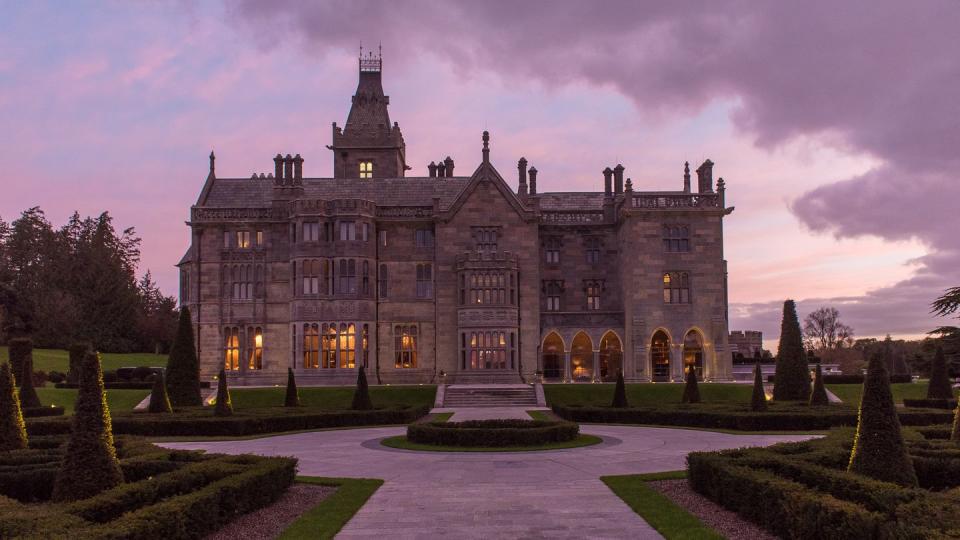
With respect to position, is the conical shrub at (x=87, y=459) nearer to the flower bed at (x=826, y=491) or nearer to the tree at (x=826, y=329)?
the flower bed at (x=826, y=491)

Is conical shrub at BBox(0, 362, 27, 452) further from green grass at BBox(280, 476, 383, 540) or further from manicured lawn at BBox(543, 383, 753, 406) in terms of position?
manicured lawn at BBox(543, 383, 753, 406)

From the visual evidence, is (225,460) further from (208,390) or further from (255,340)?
(255,340)

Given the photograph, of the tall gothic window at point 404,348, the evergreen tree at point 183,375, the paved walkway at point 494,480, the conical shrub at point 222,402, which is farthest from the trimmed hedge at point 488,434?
the tall gothic window at point 404,348

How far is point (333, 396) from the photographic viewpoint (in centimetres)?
4738

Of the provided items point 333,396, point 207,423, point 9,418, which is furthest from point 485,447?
point 333,396

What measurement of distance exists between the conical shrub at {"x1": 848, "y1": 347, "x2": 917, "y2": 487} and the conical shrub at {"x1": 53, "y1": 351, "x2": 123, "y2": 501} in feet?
46.5

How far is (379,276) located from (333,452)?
31598 millimetres

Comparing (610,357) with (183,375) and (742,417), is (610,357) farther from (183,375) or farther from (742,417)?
(183,375)

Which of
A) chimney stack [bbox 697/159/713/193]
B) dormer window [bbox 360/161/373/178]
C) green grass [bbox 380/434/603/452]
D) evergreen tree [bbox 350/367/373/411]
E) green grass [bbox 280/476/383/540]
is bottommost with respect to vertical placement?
green grass [bbox 380/434/603/452]

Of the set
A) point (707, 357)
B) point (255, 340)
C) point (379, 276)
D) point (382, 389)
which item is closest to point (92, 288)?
point (255, 340)

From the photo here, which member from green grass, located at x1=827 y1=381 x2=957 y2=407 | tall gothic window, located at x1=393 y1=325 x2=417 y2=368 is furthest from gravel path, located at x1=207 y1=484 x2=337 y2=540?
tall gothic window, located at x1=393 y1=325 x2=417 y2=368

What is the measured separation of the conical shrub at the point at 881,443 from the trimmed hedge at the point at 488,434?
527 inches

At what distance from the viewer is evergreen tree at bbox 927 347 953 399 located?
134ft

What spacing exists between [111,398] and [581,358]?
33.1 m
